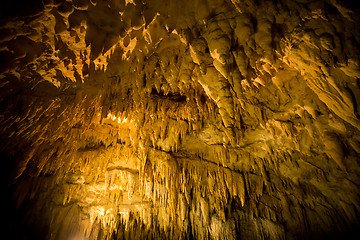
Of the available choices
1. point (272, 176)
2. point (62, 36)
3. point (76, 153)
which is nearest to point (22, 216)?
point (76, 153)

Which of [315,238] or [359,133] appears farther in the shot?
[315,238]

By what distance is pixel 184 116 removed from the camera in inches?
169

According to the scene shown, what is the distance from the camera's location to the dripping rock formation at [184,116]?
7.66 feet

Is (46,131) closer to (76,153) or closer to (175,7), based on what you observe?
(76,153)

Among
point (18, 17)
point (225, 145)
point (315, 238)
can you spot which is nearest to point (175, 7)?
point (18, 17)

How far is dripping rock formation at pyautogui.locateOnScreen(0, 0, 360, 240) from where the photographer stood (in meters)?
2.33

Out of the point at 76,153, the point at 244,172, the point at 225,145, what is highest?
the point at 225,145

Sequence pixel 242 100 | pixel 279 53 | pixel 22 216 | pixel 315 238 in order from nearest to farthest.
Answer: pixel 279 53
pixel 242 100
pixel 315 238
pixel 22 216

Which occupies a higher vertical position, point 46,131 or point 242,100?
point 242,100

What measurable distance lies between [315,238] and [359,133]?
14.1 ft

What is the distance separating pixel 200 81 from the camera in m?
3.28

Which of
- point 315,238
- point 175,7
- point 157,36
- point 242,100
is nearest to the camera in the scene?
point 175,7

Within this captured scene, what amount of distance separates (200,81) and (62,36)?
2394 mm

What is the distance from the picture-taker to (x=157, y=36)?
2.77 m
